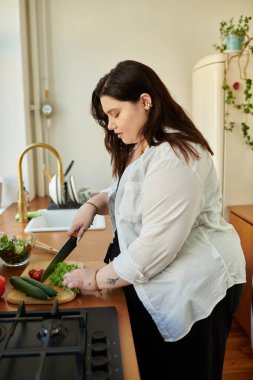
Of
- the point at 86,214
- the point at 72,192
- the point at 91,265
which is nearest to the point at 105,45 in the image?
the point at 72,192

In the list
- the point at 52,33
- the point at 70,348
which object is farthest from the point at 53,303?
the point at 52,33

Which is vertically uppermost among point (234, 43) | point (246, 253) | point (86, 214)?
point (234, 43)

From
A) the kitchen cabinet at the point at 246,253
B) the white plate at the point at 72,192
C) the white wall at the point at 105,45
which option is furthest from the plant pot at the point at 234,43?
the white plate at the point at 72,192

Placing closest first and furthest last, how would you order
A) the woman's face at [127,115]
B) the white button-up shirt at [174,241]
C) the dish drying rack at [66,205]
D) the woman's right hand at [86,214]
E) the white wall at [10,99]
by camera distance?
1. the white button-up shirt at [174,241]
2. the woman's face at [127,115]
3. the woman's right hand at [86,214]
4. the dish drying rack at [66,205]
5. the white wall at [10,99]

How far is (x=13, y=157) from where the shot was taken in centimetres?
215

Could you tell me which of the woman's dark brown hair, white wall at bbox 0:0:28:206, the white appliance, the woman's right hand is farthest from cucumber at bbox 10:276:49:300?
the white appliance

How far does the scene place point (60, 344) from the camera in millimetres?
679

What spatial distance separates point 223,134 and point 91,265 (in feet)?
4.53

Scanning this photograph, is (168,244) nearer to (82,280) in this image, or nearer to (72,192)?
(82,280)

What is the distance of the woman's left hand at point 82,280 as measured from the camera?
Result: 34.9 inches

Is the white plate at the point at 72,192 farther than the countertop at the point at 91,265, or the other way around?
the white plate at the point at 72,192

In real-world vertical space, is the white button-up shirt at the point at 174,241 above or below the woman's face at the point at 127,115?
below

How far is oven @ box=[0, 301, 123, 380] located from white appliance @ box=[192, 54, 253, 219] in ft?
5.14

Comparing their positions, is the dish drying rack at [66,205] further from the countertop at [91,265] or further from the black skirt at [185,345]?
the black skirt at [185,345]
